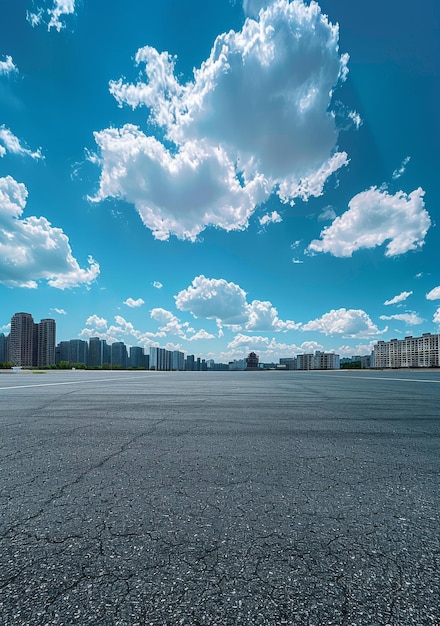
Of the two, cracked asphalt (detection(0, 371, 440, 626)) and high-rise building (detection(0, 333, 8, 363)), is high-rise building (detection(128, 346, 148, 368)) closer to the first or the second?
high-rise building (detection(0, 333, 8, 363))

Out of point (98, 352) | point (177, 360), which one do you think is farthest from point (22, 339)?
point (177, 360)

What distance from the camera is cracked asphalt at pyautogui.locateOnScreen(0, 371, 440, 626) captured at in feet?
3.48

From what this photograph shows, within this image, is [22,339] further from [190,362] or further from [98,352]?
[190,362]

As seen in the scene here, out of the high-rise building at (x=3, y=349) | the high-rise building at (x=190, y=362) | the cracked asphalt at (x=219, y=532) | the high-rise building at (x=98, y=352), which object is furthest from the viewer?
the high-rise building at (x=190, y=362)

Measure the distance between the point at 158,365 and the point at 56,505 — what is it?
90.2m

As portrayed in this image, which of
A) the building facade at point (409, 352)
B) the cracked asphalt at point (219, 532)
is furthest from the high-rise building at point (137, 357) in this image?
the cracked asphalt at point (219, 532)

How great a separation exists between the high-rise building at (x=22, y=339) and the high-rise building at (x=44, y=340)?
122 centimetres

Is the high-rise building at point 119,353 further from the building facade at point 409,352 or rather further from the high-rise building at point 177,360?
the building facade at point 409,352

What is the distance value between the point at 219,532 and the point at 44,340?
7938cm

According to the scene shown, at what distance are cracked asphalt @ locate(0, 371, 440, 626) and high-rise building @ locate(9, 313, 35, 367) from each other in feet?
255

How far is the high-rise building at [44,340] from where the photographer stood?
6956 cm

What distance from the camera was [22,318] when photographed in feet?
223

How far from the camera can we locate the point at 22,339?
223 feet

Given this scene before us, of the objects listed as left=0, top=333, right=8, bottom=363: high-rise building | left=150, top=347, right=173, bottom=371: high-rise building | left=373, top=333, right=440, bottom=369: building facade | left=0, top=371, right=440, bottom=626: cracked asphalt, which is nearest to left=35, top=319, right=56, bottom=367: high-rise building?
left=0, top=333, right=8, bottom=363: high-rise building
